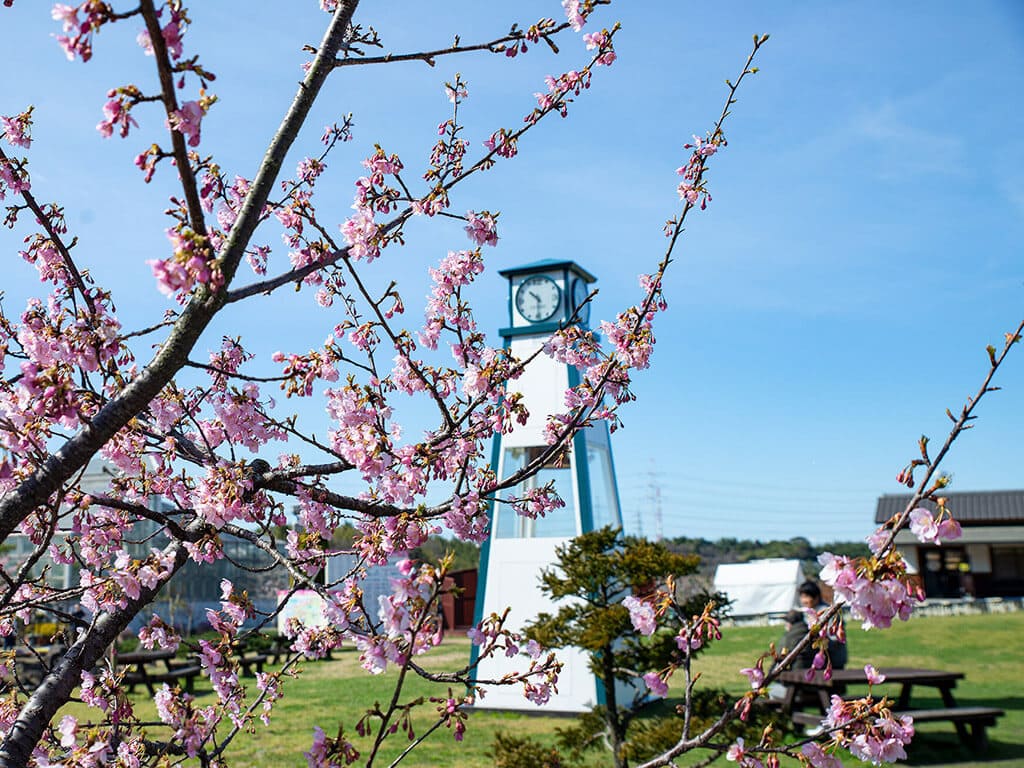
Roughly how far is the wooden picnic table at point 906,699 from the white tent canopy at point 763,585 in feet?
69.2

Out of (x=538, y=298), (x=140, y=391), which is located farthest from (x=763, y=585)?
(x=140, y=391)

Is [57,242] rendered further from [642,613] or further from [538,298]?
[538,298]

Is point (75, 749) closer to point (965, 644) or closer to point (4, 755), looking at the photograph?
point (4, 755)

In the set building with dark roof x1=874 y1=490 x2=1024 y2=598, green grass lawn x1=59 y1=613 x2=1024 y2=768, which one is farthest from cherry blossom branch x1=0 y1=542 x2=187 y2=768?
building with dark roof x1=874 y1=490 x2=1024 y2=598

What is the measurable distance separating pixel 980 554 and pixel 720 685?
81.4 feet

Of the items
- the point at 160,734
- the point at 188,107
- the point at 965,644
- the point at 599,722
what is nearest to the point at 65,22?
the point at 188,107

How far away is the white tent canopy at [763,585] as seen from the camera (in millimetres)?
30266

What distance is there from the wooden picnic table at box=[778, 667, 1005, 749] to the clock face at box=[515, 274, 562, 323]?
592cm

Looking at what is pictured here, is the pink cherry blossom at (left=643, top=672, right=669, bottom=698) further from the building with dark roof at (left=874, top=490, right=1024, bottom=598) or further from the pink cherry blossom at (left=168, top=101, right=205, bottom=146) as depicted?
the building with dark roof at (left=874, top=490, right=1024, bottom=598)

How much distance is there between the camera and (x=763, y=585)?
30859 millimetres

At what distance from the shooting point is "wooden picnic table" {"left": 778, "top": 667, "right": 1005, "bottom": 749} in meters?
7.86

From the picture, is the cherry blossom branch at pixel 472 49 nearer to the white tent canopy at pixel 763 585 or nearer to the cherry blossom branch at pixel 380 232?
the cherry blossom branch at pixel 380 232

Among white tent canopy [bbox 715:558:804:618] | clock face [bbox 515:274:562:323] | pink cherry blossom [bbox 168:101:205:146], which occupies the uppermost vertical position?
clock face [bbox 515:274:562:323]

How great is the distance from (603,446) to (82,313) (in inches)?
423
